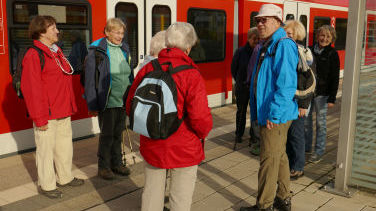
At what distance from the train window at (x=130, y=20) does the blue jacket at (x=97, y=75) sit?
7.26 feet

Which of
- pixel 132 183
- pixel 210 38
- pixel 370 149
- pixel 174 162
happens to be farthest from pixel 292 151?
pixel 210 38

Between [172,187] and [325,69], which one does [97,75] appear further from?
[325,69]

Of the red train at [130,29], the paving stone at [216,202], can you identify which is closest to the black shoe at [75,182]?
the paving stone at [216,202]

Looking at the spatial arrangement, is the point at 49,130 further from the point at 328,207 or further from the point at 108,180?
the point at 328,207

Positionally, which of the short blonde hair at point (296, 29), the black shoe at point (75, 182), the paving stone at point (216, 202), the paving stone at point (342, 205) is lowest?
the paving stone at point (216, 202)

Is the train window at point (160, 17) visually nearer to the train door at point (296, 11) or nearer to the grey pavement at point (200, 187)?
the grey pavement at point (200, 187)

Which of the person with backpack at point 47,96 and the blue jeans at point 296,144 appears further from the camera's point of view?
the blue jeans at point 296,144

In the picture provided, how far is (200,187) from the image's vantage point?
4355mm

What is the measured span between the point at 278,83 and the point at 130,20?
3820 millimetres

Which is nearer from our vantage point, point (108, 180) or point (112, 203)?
point (112, 203)

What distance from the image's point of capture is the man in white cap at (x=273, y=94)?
3297mm

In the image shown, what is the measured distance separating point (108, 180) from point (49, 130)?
95 cm

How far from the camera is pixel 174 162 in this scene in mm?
2678

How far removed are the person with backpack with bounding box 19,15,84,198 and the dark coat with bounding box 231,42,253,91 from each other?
258 centimetres
